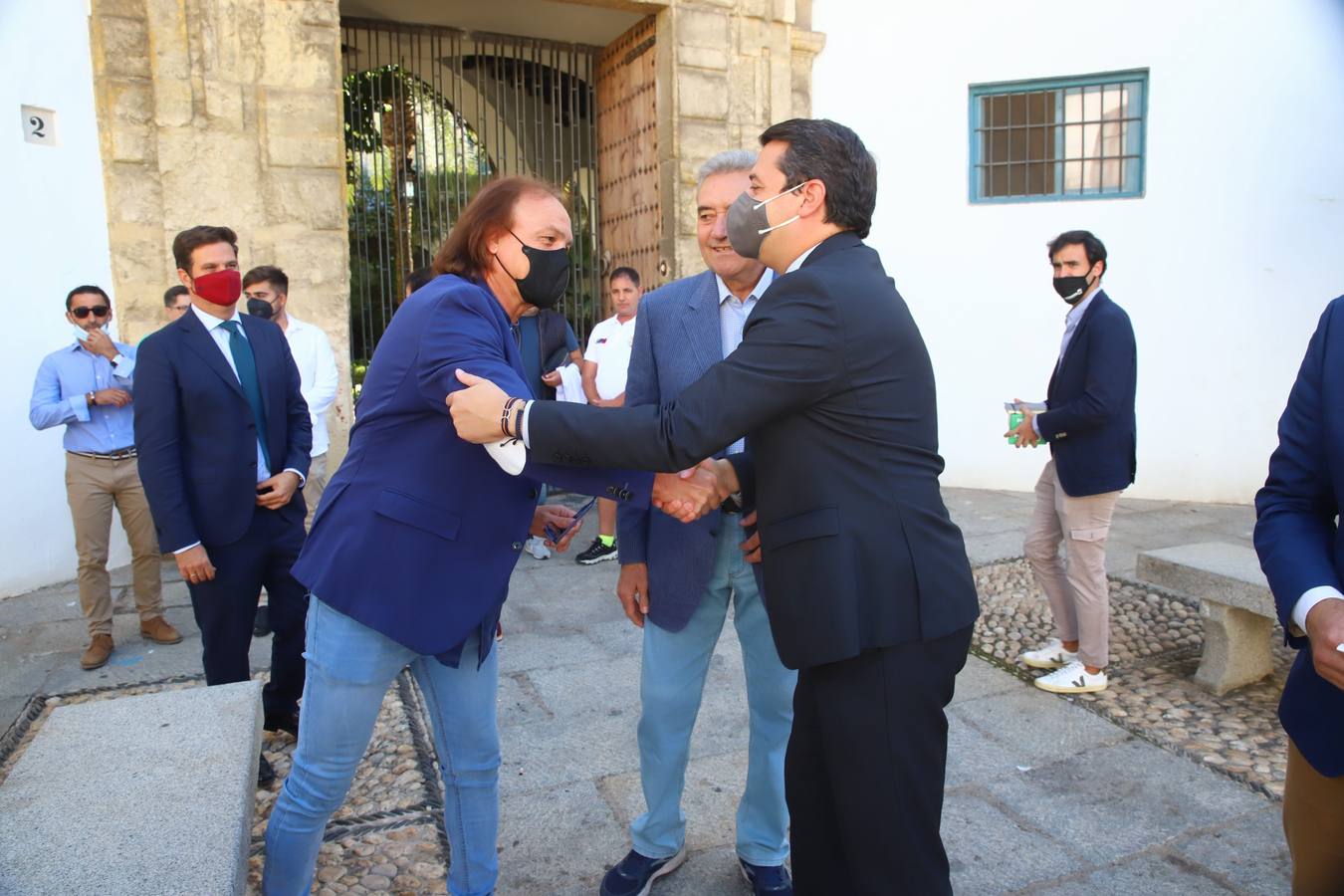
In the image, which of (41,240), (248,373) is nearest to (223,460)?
(248,373)

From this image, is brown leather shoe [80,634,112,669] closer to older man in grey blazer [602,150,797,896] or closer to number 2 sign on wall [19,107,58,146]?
number 2 sign on wall [19,107,58,146]

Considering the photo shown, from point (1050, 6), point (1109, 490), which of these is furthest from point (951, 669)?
point (1050, 6)

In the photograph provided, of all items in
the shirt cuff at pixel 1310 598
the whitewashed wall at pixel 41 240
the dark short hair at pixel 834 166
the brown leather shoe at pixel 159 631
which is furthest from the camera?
the whitewashed wall at pixel 41 240

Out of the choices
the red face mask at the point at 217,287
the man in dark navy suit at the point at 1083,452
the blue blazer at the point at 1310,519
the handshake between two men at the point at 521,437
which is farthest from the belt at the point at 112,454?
the blue blazer at the point at 1310,519

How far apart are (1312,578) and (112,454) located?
5.22m

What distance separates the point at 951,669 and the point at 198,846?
5.38 ft

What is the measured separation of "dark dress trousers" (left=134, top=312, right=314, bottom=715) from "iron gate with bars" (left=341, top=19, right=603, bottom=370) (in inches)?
206

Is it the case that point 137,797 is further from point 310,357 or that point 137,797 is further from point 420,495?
point 310,357

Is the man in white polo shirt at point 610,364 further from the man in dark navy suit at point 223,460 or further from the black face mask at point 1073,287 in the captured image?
the man in dark navy suit at point 223,460

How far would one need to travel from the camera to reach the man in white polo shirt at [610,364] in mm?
6398

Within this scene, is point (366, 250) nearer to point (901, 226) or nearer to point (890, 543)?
point (901, 226)

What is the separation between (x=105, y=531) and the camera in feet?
16.4

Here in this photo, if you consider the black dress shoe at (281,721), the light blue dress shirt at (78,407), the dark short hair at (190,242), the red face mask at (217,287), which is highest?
the dark short hair at (190,242)

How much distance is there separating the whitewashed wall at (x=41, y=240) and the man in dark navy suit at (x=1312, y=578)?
6375mm
